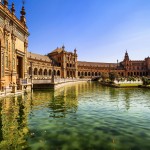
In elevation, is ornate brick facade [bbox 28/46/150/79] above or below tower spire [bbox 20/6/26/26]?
below

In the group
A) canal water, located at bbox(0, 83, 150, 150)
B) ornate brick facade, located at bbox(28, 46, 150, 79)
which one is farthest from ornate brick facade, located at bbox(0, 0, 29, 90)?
ornate brick facade, located at bbox(28, 46, 150, 79)

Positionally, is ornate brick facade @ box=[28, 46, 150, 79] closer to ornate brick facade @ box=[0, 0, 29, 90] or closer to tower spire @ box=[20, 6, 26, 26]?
tower spire @ box=[20, 6, 26, 26]

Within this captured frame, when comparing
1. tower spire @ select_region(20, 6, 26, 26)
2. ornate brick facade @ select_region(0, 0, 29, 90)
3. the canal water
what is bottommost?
the canal water

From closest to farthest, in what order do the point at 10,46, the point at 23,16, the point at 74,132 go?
the point at 74,132, the point at 10,46, the point at 23,16

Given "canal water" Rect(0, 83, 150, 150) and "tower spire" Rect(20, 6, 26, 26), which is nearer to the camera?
"canal water" Rect(0, 83, 150, 150)

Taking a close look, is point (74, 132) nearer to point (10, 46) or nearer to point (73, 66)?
point (10, 46)

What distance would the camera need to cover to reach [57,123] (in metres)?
11.9

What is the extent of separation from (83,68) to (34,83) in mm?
98838

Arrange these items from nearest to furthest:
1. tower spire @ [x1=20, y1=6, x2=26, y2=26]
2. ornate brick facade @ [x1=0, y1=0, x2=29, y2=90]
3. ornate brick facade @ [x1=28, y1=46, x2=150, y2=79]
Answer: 1. ornate brick facade @ [x1=0, y1=0, x2=29, y2=90]
2. tower spire @ [x1=20, y1=6, x2=26, y2=26]
3. ornate brick facade @ [x1=28, y1=46, x2=150, y2=79]

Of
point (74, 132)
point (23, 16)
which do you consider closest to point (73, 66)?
point (23, 16)

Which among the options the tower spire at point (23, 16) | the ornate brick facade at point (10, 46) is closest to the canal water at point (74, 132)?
the ornate brick facade at point (10, 46)

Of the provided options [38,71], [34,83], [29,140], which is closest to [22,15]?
[34,83]

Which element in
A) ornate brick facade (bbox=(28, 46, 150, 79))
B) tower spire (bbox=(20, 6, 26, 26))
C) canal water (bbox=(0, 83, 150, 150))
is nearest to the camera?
canal water (bbox=(0, 83, 150, 150))

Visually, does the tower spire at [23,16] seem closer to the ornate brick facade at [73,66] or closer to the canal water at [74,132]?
the canal water at [74,132]
